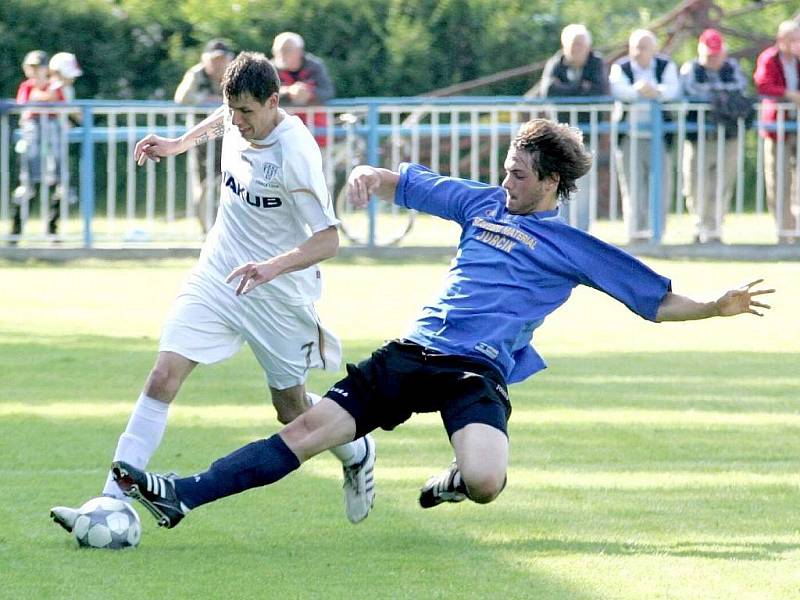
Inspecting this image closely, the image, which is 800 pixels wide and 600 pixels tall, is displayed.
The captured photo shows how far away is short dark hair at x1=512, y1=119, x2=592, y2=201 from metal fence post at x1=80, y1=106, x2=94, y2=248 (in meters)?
12.1

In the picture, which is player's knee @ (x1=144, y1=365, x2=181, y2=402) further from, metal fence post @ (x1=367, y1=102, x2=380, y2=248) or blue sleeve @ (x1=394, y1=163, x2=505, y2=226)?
metal fence post @ (x1=367, y1=102, x2=380, y2=248)

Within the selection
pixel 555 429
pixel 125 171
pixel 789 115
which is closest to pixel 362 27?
pixel 125 171

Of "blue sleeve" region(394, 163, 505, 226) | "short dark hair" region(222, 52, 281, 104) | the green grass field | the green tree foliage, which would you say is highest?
the green tree foliage

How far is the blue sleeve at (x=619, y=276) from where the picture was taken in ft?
20.9

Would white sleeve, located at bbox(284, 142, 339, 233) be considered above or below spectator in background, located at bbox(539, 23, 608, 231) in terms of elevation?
below

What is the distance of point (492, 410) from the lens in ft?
20.9

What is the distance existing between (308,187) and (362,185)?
1.39 ft

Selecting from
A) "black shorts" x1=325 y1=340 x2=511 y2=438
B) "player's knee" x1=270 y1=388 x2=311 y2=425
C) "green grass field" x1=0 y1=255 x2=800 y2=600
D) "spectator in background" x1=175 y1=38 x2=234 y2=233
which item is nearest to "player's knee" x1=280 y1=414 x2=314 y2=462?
"black shorts" x1=325 y1=340 x2=511 y2=438

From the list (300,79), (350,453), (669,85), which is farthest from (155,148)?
(669,85)

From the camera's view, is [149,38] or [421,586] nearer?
[421,586]

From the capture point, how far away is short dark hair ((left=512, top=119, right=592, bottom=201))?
6586 millimetres

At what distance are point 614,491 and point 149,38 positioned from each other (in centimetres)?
2482

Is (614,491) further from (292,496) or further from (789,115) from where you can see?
(789,115)

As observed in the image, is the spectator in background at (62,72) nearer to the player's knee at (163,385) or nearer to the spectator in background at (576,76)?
the spectator in background at (576,76)
